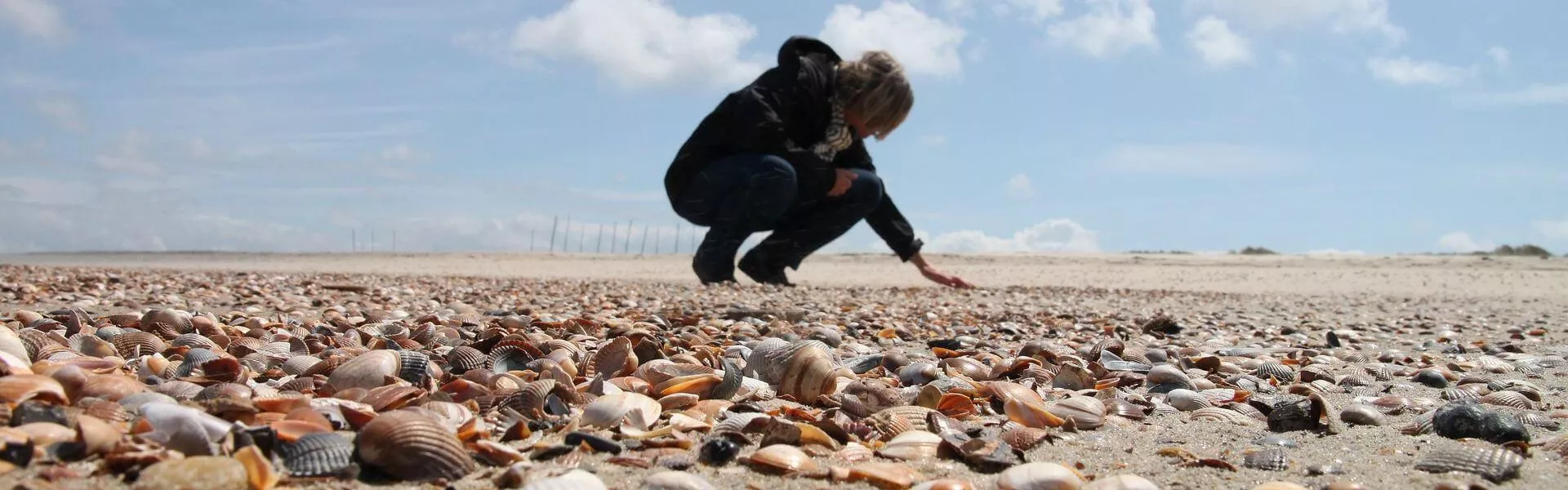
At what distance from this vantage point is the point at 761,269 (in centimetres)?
677

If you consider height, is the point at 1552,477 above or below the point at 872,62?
below

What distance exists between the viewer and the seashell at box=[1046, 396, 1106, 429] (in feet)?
6.10

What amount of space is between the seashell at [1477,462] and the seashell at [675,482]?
43.7 inches

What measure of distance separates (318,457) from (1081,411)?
1310 mm

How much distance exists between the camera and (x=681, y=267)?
450 inches

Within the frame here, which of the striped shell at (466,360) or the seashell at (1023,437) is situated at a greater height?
the striped shell at (466,360)

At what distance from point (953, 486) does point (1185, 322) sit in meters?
3.40

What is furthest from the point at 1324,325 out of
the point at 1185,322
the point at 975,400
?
the point at 975,400

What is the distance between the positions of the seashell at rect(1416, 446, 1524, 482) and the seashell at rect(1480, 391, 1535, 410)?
76 cm

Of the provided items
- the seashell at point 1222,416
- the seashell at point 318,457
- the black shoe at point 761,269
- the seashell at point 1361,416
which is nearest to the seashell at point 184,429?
the seashell at point 318,457

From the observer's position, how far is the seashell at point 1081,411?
1.86 meters

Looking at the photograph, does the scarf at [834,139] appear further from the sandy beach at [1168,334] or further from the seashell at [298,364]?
the seashell at [298,364]

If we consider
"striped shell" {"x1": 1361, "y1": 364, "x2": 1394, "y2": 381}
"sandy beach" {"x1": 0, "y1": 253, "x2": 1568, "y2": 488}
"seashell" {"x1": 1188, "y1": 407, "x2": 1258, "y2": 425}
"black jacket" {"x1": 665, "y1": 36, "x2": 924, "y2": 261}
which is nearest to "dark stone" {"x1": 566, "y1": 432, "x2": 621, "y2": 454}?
"sandy beach" {"x1": 0, "y1": 253, "x2": 1568, "y2": 488}

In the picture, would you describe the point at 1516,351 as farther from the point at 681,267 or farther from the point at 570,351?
the point at 681,267
